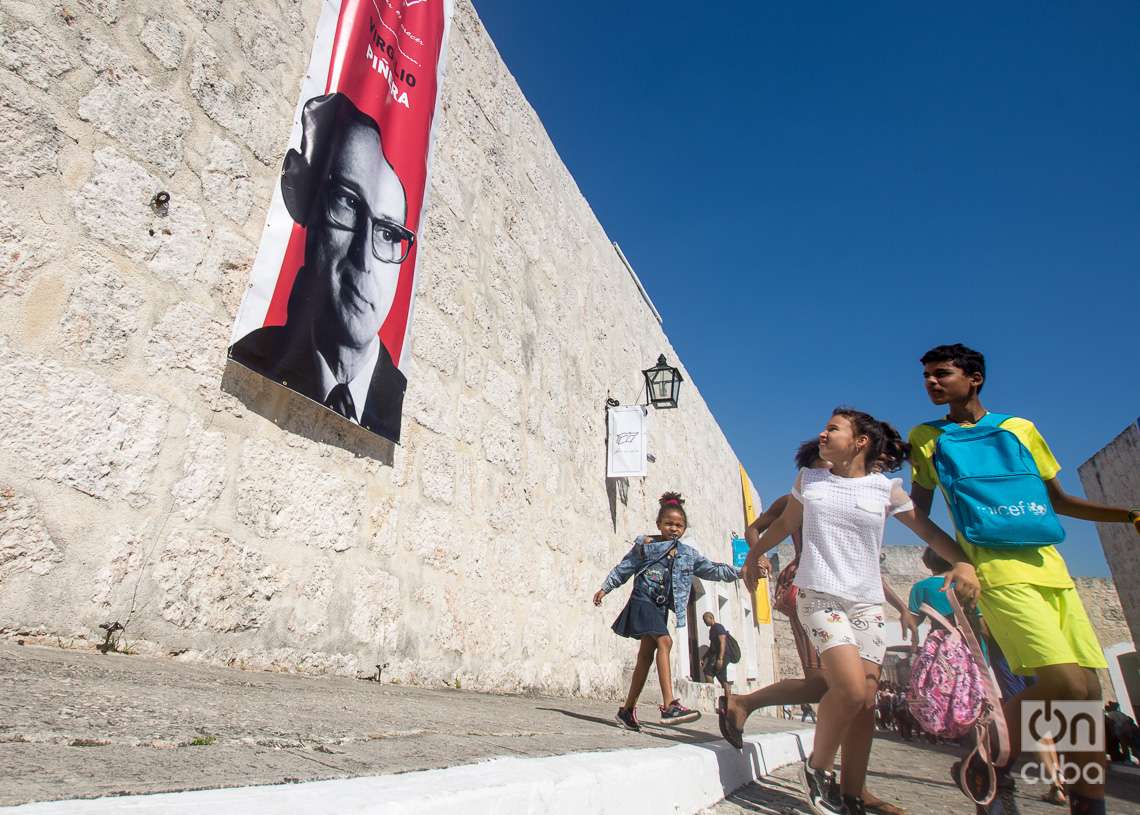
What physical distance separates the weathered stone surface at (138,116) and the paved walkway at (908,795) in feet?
9.30

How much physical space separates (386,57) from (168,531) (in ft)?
8.25

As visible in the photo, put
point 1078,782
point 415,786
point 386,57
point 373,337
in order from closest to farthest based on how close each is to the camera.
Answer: point 415,786 < point 1078,782 < point 373,337 < point 386,57

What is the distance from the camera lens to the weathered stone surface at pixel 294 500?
2.48 metres

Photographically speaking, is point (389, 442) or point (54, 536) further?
point (389, 442)

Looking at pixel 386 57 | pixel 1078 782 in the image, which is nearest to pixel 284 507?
pixel 386 57

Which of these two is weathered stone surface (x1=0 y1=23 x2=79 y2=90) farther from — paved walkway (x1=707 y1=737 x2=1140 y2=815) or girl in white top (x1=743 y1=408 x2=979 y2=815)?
paved walkway (x1=707 y1=737 x2=1140 y2=815)

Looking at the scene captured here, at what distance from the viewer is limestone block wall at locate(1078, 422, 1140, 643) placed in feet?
26.6

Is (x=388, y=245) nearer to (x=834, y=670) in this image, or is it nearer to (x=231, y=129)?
(x=231, y=129)

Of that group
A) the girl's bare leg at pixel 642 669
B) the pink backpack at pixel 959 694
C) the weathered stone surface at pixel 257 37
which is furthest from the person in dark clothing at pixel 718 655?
the weathered stone surface at pixel 257 37

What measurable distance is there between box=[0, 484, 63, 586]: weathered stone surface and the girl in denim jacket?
229cm

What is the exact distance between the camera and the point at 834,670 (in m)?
1.98

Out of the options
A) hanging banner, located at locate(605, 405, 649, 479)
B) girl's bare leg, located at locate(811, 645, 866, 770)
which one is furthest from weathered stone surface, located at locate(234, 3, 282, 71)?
hanging banner, located at locate(605, 405, 649, 479)

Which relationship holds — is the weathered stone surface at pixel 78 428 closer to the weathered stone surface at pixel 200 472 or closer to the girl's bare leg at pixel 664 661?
the weathered stone surface at pixel 200 472

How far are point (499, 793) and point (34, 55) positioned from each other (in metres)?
2.52
